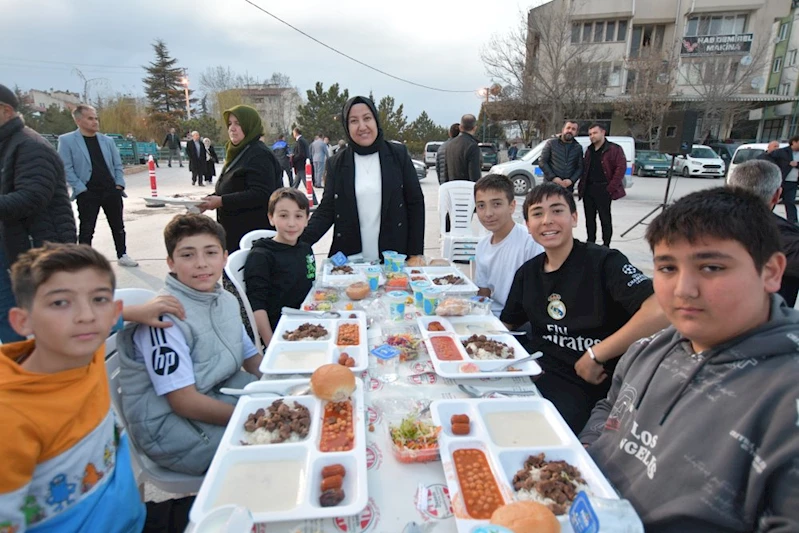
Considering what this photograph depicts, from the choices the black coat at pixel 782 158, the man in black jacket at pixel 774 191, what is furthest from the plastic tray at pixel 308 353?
the black coat at pixel 782 158

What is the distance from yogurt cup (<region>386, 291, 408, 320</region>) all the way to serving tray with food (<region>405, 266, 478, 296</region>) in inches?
10.5

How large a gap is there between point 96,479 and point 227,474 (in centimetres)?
49

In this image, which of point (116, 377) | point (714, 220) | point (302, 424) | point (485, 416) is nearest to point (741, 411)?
point (714, 220)

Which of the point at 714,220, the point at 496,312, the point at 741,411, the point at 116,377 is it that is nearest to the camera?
the point at 741,411

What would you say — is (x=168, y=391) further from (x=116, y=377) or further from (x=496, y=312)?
(x=496, y=312)

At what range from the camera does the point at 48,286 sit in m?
1.24

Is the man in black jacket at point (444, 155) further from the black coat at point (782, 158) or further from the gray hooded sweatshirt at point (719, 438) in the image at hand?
the gray hooded sweatshirt at point (719, 438)

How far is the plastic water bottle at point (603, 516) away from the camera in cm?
86

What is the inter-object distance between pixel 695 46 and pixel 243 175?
125 ft

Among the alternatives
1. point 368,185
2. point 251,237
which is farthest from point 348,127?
point 251,237

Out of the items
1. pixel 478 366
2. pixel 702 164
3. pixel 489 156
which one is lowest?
pixel 478 366

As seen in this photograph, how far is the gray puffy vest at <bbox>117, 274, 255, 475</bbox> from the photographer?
1.62m

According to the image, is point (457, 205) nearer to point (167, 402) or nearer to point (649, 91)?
point (167, 402)

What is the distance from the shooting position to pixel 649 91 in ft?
84.4
